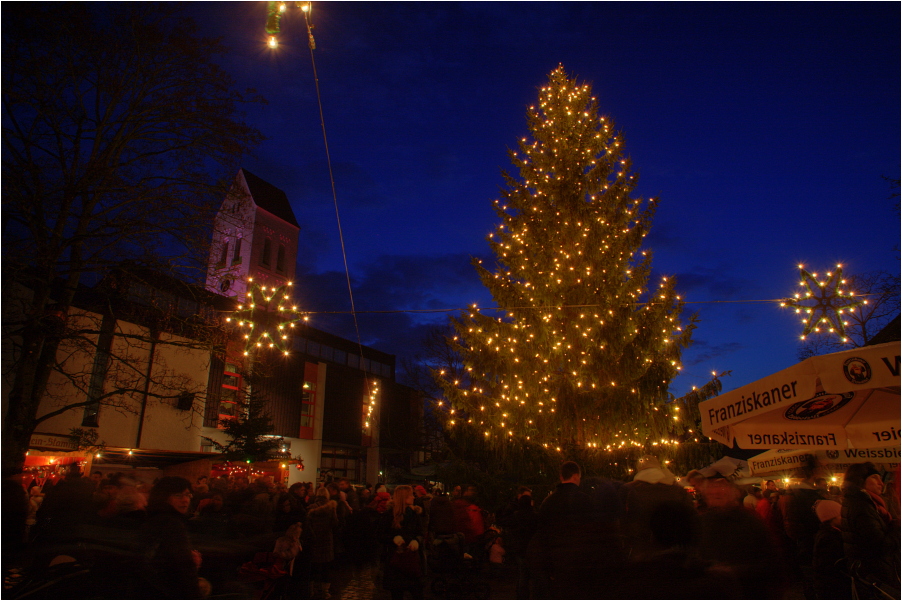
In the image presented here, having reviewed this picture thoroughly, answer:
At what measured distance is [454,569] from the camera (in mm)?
7855

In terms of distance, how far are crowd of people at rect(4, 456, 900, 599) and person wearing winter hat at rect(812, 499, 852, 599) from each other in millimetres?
10

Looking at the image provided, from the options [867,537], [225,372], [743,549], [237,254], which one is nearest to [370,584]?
[743,549]

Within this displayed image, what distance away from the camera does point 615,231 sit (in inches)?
543

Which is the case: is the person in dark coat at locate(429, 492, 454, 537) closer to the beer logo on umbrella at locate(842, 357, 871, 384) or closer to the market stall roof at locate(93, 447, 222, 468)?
A: the beer logo on umbrella at locate(842, 357, 871, 384)

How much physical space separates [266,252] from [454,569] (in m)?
40.2

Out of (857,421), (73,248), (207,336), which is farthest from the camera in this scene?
(207,336)

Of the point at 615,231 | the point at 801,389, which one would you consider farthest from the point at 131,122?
the point at 801,389

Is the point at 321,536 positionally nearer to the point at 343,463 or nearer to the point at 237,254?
the point at 343,463

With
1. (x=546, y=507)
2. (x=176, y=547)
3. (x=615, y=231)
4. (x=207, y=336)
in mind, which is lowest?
(x=176, y=547)

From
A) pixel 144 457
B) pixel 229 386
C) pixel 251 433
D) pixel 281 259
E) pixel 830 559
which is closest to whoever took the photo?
pixel 830 559

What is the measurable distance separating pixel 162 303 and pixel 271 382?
2341 centimetres

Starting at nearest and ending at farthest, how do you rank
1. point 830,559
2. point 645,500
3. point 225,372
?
point 645,500, point 830,559, point 225,372

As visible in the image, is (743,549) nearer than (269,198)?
Yes

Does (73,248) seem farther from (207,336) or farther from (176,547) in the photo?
(176,547)
